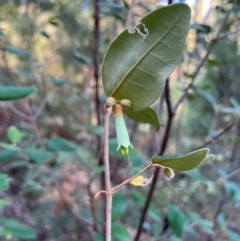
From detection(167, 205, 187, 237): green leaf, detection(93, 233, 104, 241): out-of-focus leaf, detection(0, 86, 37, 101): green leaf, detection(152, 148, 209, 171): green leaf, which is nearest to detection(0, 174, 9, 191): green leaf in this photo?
detection(0, 86, 37, 101): green leaf

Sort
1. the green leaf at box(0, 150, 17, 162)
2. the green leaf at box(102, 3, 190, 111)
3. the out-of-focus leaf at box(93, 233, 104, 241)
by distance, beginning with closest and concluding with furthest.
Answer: the green leaf at box(102, 3, 190, 111)
the green leaf at box(0, 150, 17, 162)
the out-of-focus leaf at box(93, 233, 104, 241)

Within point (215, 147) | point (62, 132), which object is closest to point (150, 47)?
point (215, 147)

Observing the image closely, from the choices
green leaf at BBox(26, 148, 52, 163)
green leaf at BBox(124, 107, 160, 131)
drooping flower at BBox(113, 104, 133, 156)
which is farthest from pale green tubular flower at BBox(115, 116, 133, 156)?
green leaf at BBox(26, 148, 52, 163)

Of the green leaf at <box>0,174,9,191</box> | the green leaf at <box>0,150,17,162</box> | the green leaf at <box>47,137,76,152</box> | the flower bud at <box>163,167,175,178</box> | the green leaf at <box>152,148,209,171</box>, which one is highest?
the green leaf at <box>152,148,209,171</box>

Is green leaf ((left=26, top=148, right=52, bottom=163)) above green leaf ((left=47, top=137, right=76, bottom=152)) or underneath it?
above

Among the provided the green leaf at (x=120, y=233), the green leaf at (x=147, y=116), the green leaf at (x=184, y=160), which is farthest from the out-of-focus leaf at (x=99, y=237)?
the green leaf at (x=184, y=160)

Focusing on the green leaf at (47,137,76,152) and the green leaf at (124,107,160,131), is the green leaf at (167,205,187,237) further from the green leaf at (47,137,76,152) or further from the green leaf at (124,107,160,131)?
the green leaf at (124,107,160,131)

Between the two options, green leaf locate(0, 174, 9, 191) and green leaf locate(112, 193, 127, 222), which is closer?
green leaf locate(0, 174, 9, 191)

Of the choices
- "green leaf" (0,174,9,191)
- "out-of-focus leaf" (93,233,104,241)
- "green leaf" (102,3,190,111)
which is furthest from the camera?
"out-of-focus leaf" (93,233,104,241)

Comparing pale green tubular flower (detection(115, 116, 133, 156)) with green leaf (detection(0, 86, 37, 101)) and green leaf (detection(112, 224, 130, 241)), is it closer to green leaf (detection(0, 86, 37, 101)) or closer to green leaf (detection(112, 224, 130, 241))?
green leaf (detection(0, 86, 37, 101))
